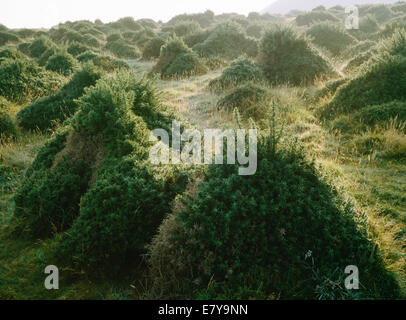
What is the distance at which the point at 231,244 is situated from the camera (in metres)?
3.12

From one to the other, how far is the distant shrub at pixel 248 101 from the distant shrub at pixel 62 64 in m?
8.18

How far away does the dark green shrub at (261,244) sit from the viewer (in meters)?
3.04

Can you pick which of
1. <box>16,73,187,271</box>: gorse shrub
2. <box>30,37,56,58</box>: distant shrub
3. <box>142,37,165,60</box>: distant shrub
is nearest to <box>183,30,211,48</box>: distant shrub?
<box>142,37,165,60</box>: distant shrub

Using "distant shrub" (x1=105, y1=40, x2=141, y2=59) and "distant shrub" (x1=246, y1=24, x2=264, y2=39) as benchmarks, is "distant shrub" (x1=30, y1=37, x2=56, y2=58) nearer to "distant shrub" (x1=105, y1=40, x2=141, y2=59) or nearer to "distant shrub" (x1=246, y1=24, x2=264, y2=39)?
"distant shrub" (x1=105, y1=40, x2=141, y2=59)

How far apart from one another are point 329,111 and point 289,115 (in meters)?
1.32

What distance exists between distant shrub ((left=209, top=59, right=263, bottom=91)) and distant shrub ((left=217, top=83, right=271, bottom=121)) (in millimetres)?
1872

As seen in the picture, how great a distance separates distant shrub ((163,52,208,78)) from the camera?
1527 cm

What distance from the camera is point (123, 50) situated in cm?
2519

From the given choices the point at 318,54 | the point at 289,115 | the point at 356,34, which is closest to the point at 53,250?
the point at 289,115

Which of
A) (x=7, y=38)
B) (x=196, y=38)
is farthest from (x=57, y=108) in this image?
(x=7, y=38)

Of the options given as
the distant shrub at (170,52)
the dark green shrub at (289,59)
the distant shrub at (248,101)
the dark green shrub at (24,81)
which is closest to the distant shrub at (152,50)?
the distant shrub at (170,52)

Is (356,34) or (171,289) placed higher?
(356,34)
